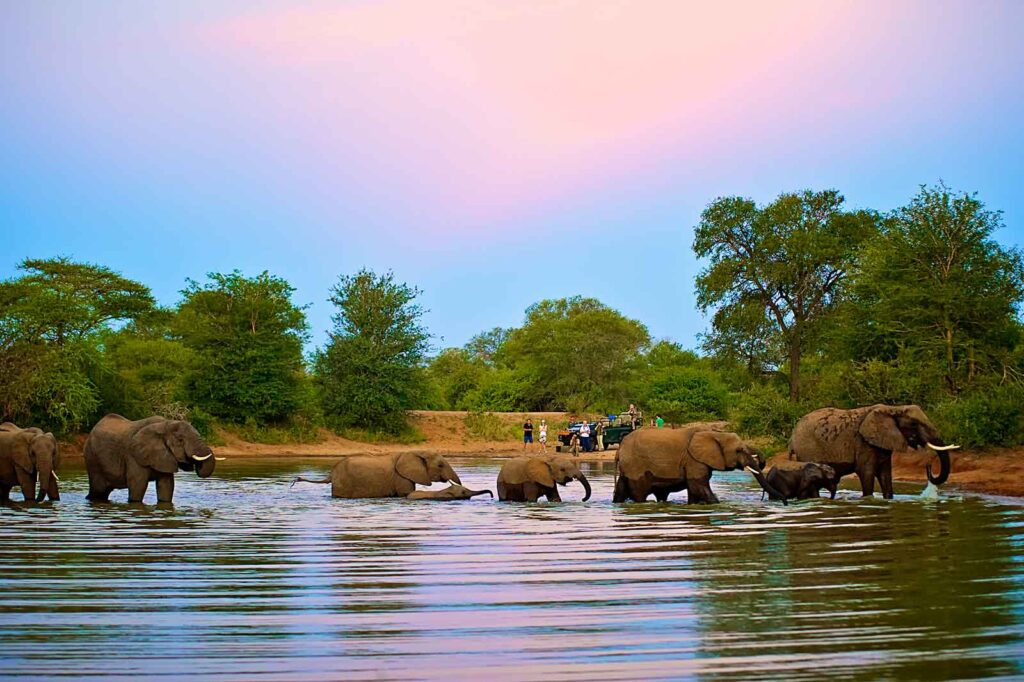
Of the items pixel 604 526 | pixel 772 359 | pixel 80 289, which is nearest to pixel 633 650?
pixel 604 526

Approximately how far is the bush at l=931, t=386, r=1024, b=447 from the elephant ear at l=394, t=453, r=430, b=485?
13301 millimetres

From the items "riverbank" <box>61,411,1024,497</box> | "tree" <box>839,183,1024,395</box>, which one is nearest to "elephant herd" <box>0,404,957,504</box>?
"riverbank" <box>61,411,1024,497</box>

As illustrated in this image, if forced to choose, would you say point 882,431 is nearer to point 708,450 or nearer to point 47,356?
point 708,450

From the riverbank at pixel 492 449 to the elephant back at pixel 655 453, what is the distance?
14.6ft

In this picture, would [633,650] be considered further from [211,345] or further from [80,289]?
[80,289]

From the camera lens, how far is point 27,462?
19.4 metres

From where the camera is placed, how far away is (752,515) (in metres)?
17.2

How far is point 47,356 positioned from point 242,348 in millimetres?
14452

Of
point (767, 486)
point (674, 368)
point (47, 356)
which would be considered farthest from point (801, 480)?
point (674, 368)

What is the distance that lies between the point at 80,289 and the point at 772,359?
36.3 meters

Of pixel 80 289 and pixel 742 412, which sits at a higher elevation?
pixel 80 289

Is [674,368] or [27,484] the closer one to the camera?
[27,484]

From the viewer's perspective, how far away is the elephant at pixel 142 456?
1952cm

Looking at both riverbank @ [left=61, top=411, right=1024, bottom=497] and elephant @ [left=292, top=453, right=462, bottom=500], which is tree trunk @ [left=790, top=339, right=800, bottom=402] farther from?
elephant @ [left=292, top=453, right=462, bottom=500]
